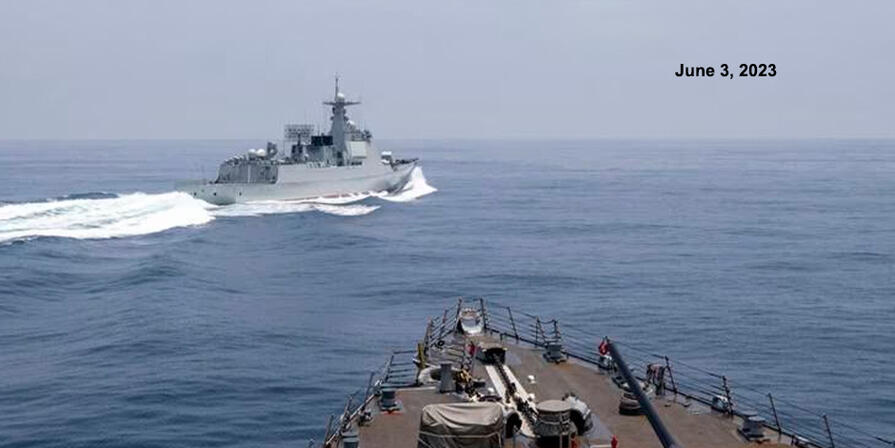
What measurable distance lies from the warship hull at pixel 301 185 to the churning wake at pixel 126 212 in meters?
1.01

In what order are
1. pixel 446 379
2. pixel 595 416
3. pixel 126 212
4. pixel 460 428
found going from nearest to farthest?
pixel 460 428, pixel 595 416, pixel 446 379, pixel 126 212

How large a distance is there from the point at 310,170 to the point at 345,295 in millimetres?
64582

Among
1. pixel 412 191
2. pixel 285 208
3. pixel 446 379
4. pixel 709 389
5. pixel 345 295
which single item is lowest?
pixel 709 389

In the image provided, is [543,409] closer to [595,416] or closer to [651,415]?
[595,416]

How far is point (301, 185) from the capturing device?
12288cm

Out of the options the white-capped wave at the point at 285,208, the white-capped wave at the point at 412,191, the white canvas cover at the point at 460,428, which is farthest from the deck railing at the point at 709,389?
the white-capped wave at the point at 412,191

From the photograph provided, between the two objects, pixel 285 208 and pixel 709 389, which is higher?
pixel 285 208

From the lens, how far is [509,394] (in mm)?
28500

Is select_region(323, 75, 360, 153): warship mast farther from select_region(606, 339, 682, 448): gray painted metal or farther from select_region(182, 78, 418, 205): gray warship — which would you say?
select_region(606, 339, 682, 448): gray painted metal

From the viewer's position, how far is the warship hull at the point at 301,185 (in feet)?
383

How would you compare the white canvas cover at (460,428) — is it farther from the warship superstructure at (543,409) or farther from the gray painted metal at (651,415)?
the gray painted metal at (651,415)

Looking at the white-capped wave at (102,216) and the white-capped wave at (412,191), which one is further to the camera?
the white-capped wave at (412,191)

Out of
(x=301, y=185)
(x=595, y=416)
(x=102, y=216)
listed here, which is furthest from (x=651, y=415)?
(x=301, y=185)

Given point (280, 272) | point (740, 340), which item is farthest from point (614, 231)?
point (740, 340)
